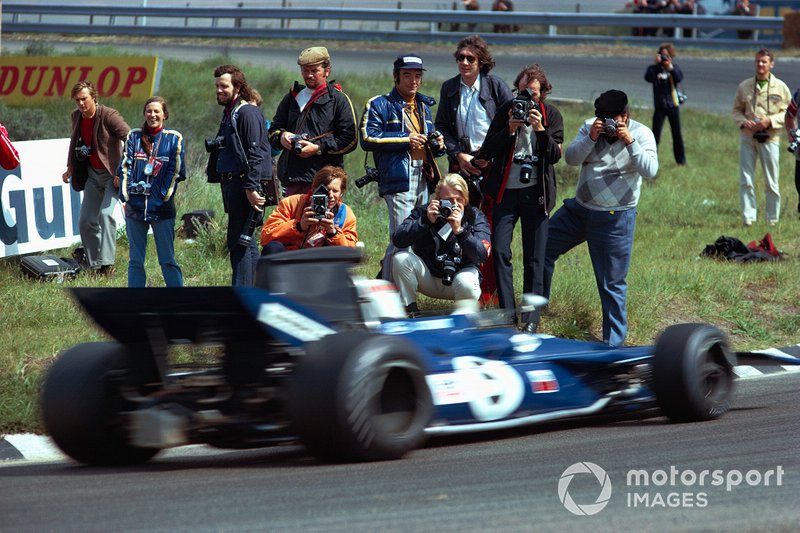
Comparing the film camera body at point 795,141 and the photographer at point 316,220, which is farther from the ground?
the film camera body at point 795,141

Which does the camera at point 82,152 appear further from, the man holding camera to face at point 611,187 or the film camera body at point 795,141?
the film camera body at point 795,141

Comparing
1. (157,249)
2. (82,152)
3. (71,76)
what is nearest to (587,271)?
(157,249)

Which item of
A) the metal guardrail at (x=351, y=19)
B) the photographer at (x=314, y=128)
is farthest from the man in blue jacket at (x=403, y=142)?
the metal guardrail at (x=351, y=19)

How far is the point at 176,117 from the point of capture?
61.4 feet

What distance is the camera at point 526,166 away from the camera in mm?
9297

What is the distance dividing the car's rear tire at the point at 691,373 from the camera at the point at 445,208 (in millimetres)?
2017

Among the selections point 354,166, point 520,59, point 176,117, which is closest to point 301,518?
point 354,166

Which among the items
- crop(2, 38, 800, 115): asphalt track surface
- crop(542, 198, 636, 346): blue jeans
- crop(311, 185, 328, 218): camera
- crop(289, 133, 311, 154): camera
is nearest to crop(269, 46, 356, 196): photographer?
crop(289, 133, 311, 154): camera

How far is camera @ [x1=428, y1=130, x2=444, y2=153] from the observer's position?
9469mm

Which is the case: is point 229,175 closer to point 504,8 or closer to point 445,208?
point 445,208

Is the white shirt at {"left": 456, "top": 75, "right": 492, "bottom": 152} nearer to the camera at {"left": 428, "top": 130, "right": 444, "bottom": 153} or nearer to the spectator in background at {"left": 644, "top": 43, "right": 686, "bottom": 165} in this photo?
the camera at {"left": 428, "top": 130, "right": 444, "bottom": 153}

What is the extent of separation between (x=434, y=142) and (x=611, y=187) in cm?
138

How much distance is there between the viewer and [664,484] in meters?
5.27

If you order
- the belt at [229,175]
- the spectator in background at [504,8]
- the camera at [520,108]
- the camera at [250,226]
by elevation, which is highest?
the spectator in background at [504,8]
